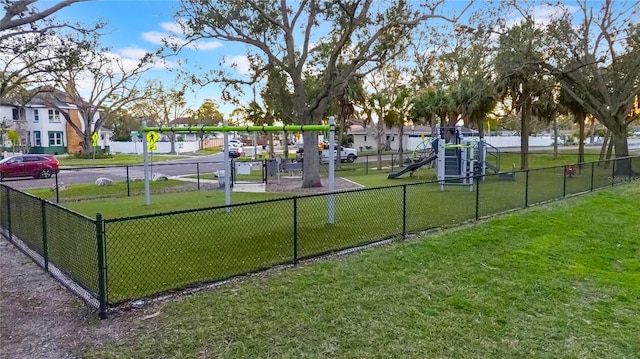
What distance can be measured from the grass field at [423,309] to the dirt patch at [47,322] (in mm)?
286

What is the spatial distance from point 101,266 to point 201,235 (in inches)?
151

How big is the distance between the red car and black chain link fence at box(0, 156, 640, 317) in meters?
18.1

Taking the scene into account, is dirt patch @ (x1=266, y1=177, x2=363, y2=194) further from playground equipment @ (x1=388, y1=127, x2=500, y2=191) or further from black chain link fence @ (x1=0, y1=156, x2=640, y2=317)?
black chain link fence @ (x1=0, y1=156, x2=640, y2=317)

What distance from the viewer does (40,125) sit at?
48844 mm

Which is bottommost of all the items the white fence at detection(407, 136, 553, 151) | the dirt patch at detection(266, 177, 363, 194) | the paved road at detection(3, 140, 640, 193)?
the dirt patch at detection(266, 177, 363, 194)

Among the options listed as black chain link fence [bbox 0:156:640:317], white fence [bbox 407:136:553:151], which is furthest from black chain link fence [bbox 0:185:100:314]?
white fence [bbox 407:136:553:151]

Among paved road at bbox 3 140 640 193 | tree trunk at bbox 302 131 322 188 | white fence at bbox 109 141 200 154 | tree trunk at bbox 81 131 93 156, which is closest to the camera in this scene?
tree trunk at bbox 302 131 322 188

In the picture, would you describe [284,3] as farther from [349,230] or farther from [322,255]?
[322,255]

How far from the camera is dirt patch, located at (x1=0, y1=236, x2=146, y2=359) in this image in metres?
4.06

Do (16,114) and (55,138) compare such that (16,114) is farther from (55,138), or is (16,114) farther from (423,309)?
(423,309)

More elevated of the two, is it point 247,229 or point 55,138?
point 55,138

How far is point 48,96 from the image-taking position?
1772 inches

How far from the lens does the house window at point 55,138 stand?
50041 mm

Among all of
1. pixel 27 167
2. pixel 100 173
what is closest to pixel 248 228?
pixel 100 173
